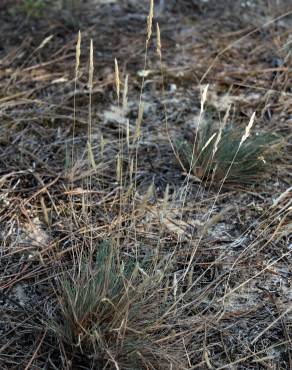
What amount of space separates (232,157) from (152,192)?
35 centimetres

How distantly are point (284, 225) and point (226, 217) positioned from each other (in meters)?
0.22

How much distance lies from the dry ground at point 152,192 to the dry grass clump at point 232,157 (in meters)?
0.05

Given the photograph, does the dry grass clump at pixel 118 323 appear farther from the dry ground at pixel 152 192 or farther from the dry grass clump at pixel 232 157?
the dry grass clump at pixel 232 157

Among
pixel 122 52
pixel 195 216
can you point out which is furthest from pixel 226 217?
pixel 122 52

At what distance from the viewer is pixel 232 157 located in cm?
228

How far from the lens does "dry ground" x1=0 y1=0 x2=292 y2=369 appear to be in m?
1.69

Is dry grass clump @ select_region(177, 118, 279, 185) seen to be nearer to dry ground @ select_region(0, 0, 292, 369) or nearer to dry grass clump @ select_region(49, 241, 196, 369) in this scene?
dry ground @ select_region(0, 0, 292, 369)

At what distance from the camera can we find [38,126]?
8.48ft

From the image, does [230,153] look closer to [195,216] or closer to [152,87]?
[195,216]

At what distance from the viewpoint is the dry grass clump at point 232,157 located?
7.44 feet

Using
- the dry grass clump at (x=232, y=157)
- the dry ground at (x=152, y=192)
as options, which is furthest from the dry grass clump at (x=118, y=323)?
the dry grass clump at (x=232, y=157)

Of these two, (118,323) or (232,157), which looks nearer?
(118,323)

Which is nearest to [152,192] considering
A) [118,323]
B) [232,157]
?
[232,157]

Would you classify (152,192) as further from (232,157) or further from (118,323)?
(118,323)
